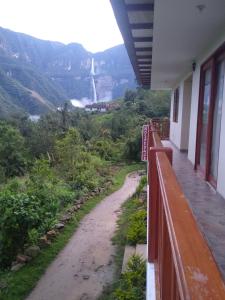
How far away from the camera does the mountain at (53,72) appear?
3593 inches

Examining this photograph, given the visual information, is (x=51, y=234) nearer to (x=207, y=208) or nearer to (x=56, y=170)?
(x=207, y=208)

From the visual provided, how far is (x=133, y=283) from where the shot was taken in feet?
21.5

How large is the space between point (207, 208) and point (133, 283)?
3.10 meters

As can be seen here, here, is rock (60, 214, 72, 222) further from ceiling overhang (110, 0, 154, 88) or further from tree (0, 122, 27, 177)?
tree (0, 122, 27, 177)

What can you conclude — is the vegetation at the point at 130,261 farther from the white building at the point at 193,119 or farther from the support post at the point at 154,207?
the support post at the point at 154,207

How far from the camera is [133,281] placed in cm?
661

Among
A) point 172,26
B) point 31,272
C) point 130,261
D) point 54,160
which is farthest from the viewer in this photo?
point 54,160

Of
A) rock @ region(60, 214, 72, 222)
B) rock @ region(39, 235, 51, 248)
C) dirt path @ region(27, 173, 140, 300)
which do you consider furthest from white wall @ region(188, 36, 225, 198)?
rock @ region(60, 214, 72, 222)

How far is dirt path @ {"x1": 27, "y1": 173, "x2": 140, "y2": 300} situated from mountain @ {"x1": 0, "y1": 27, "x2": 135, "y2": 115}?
2818 inches

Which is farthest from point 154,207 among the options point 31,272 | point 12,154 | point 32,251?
point 12,154

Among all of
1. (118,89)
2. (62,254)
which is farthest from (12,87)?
(62,254)

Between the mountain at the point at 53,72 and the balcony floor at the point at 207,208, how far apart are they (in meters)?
77.1

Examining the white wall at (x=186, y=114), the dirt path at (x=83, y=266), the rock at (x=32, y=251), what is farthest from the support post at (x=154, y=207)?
the rock at (x=32, y=251)

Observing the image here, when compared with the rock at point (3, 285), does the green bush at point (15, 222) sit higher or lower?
higher
